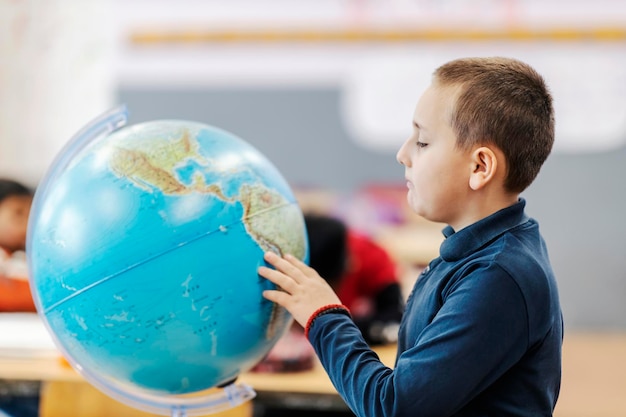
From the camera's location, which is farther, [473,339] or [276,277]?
[276,277]

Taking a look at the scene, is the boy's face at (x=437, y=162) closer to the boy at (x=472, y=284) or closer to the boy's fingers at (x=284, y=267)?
the boy at (x=472, y=284)

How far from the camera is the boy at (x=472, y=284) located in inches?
45.3

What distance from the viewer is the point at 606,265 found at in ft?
17.1

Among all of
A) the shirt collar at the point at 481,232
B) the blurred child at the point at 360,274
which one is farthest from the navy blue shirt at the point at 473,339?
the blurred child at the point at 360,274

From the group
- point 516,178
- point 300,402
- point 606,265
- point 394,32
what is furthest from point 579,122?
point 516,178

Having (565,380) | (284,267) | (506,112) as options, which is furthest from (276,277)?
(565,380)

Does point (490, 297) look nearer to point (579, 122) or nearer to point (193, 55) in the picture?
point (579, 122)

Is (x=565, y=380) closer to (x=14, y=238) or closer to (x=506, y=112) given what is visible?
(x=14, y=238)

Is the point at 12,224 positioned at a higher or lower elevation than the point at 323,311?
lower

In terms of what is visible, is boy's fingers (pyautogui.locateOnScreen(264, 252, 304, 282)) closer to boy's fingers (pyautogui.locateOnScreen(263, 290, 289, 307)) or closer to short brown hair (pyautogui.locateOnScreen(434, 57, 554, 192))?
boy's fingers (pyautogui.locateOnScreen(263, 290, 289, 307))

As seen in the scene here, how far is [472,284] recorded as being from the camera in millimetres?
1177

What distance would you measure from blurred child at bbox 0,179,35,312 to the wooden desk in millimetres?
363

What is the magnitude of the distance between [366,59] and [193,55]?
3.86 ft

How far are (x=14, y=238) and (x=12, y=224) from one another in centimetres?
5
